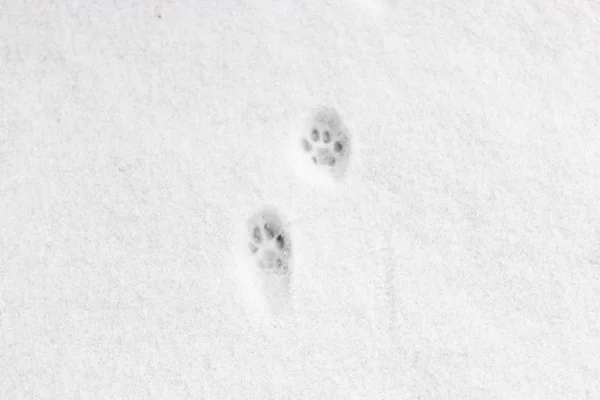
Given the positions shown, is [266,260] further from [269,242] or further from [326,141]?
[326,141]

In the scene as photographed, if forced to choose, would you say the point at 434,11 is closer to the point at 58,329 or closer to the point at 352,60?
the point at 352,60

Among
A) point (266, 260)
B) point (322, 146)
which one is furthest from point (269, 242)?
point (322, 146)

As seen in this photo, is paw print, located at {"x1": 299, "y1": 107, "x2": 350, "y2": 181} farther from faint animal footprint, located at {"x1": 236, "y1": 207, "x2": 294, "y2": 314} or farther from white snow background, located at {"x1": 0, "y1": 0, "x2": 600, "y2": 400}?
faint animal footprint, located at {"x1": 236, "y1": 207, "x2": 294, "y2": 314}

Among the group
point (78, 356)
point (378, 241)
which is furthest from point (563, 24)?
point (78, 356)

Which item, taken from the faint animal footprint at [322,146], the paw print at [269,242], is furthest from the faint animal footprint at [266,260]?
the faint animal footprint at [322,146]

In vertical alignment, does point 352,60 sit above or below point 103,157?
above

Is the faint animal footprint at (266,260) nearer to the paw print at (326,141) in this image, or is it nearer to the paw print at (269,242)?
the paw print at (269,242)
